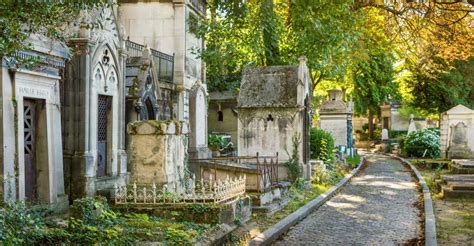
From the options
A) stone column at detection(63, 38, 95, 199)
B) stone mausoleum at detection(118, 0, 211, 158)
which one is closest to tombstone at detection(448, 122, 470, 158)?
stone mausoleum at detection(118, 0, 211, 158)

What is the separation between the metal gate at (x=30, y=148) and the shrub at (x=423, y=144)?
2454 cm

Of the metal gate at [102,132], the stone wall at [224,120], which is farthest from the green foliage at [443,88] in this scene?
the metal gate at [102,132]

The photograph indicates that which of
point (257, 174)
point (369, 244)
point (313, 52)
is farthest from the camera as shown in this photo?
point (313, 52)

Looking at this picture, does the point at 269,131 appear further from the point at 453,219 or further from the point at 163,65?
the point at 453,219

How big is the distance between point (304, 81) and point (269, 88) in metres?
1.08

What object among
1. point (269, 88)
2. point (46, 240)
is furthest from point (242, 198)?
point (269, 88)

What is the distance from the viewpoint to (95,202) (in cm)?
850

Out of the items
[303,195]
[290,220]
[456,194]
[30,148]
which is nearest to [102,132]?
[30,148]

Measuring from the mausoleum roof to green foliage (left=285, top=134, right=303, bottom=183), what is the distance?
41.5 inches

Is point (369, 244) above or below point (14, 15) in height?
below

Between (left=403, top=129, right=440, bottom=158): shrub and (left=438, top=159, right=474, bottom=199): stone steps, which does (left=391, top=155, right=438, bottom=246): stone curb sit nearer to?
(left=438, top=159, right=474, bottom=199): stone steps

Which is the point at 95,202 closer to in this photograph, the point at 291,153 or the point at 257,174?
the point at 257,174

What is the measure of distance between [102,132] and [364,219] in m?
5.99

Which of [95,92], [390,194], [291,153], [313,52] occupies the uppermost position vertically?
[313,52]
